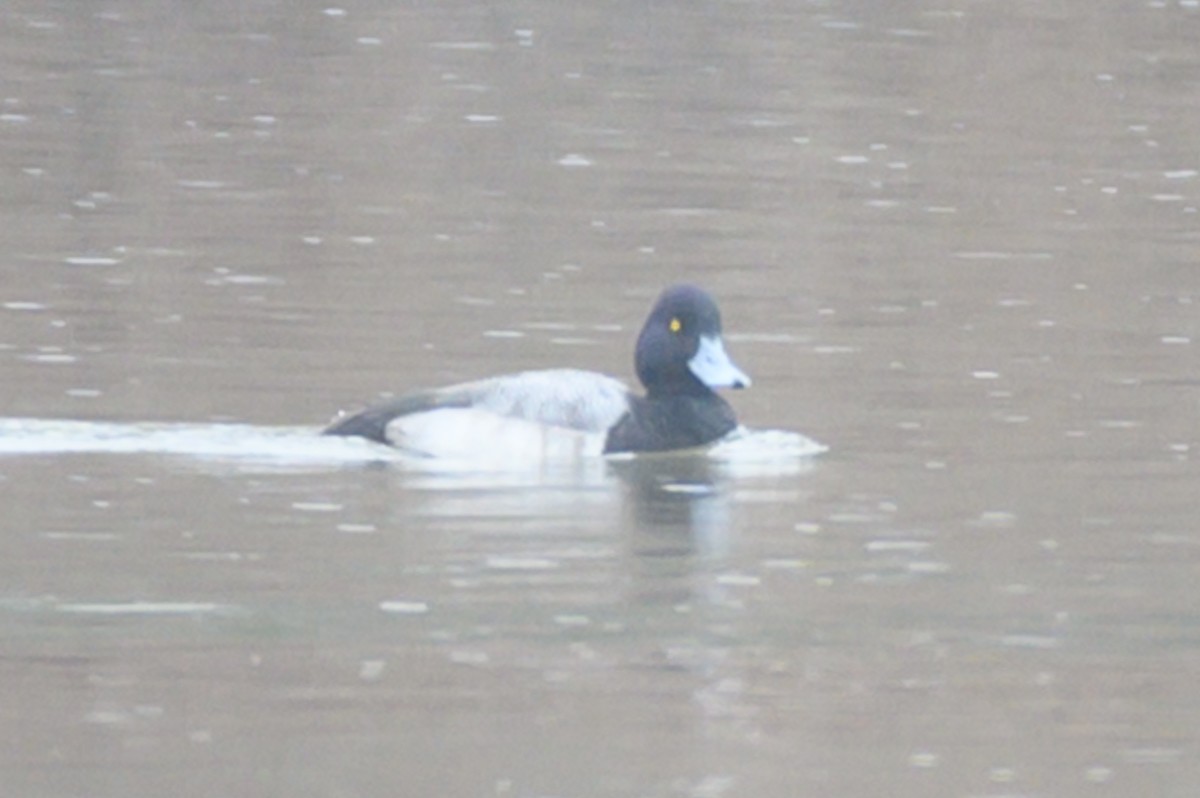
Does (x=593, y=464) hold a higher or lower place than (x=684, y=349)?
lower

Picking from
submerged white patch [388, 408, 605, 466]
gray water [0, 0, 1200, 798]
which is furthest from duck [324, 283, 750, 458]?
gray water [0, 0, 1200, 798]

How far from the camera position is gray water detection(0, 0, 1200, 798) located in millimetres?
8953

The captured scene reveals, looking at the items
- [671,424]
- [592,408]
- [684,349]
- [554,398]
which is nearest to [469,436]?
[554,398]

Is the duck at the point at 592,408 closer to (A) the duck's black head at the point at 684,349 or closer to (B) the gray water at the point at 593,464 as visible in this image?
(A) the duck's black head at the point at 684,349

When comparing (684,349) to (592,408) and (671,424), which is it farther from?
(592,408)

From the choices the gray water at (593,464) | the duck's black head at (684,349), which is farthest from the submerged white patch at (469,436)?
the duck's black head at (684,349)

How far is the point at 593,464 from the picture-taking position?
13.8 m

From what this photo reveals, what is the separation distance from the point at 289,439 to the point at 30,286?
454cm

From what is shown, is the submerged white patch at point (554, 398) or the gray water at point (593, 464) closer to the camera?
the gray water at point (593, 464)

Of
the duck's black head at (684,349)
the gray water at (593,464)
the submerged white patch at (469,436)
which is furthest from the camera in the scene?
the duck's black head at (684,349)

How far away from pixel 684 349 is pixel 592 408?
0.71 meters

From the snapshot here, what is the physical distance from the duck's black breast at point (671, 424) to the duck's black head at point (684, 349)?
0.32ft

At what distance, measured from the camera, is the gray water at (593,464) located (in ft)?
29.4

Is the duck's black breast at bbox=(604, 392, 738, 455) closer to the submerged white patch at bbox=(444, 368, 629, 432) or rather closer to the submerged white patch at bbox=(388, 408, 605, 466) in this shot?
the submerged white patch at bbox=(444, 368, 629, 432)
